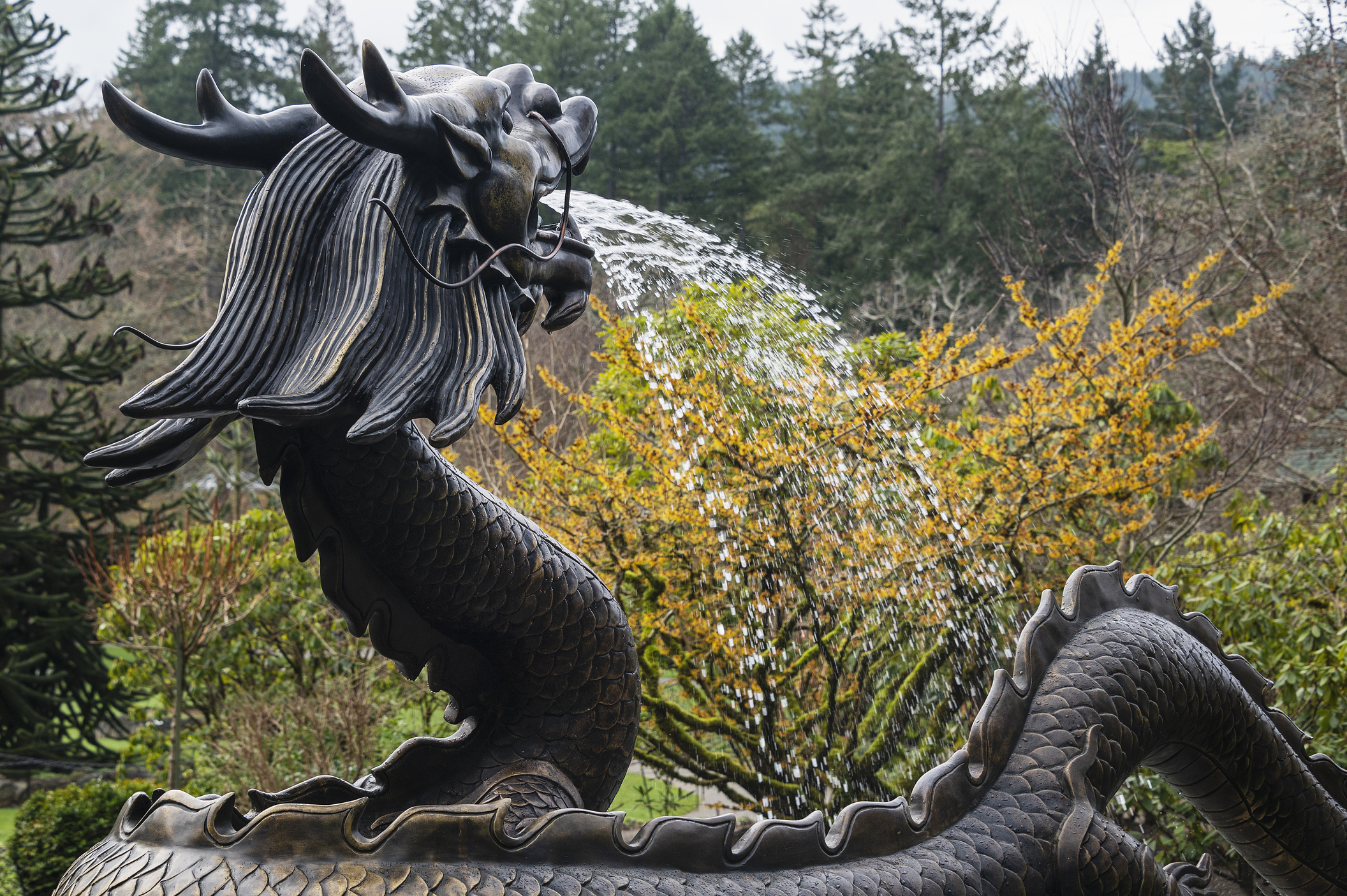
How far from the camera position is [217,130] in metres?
1.09

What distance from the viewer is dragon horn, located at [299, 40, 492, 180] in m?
0.92

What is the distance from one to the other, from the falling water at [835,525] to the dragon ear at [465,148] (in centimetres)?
265

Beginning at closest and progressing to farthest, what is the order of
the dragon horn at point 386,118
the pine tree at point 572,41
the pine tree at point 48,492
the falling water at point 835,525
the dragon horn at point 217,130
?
the dragon horn at point 386,118 → the dragon horn at point 217,130 → the falling water at point 835,525 → the pine tree at point 48,492 → the pine tree at point 572,41

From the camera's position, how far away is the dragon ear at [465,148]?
3.54 feet

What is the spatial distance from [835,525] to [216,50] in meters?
24.9

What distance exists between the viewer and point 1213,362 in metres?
10.2

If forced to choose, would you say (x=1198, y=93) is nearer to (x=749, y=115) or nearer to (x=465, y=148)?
(x=749, y=115)

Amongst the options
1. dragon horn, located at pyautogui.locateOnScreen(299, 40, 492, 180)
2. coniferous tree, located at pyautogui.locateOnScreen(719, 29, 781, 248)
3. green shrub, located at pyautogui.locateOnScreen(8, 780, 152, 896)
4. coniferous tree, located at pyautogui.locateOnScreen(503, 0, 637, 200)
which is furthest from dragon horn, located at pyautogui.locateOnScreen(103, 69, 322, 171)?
coniferous tree, located at pyautogui.locateOnScreen(503, 0, 637, 200)

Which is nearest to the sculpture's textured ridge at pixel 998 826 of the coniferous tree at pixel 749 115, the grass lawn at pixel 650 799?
the grass lawn at pixel 650 799

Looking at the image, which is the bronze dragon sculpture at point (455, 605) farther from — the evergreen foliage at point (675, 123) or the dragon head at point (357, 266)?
the evergreen foliage at point (675, 123)

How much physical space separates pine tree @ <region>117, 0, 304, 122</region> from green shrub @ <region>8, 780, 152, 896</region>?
20200 millimetres

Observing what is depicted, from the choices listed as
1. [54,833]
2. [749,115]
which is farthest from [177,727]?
[749,115]

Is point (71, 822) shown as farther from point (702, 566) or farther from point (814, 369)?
point (814, 369)

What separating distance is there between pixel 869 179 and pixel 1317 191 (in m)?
8.28
